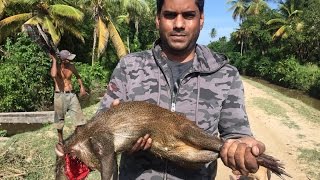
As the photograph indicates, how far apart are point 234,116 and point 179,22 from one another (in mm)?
729

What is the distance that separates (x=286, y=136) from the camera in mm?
14266

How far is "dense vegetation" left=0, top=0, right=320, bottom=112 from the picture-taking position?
58.4 feet

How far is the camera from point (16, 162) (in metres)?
8.81

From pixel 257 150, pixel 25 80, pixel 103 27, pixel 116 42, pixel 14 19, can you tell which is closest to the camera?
pixel 257 150

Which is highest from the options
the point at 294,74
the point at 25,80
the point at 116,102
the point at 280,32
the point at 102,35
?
the point at 116,102

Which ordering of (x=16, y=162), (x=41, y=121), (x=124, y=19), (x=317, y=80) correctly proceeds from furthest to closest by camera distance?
(x=124, y=19)
(x=317, y=80)
(x=41, y=121)
(x=16, y=162)

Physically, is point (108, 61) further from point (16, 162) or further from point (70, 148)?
point (70, 148)

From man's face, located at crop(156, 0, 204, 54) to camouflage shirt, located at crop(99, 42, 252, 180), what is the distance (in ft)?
0.49

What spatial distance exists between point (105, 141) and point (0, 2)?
20.0 metres

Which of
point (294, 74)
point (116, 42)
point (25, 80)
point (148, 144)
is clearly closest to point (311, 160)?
point (148, 144)

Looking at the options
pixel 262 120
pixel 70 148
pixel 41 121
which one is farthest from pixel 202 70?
pixel 262 120

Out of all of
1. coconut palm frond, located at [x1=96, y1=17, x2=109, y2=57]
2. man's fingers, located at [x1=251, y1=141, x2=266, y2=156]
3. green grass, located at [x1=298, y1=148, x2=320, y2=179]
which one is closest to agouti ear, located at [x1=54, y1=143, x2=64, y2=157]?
man's fingers, located at [x1=251, y1=141, x2=266, y2=156]

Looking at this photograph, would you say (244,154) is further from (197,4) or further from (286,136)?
(286,136)

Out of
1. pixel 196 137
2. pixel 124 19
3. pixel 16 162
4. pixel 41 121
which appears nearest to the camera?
pixel 196 137
